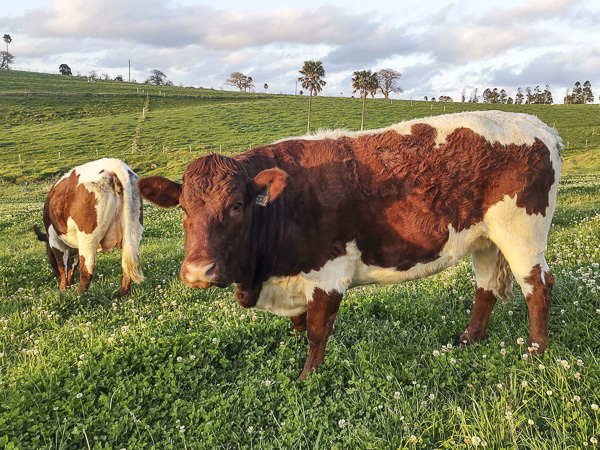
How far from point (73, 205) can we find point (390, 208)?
6.82 meters

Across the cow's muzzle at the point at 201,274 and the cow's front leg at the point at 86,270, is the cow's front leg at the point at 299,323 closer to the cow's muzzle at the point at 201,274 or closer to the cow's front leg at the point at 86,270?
the cow's muzzle at the point at 201,274

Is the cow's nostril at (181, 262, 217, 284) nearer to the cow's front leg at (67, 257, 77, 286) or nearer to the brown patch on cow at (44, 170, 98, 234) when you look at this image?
the brown patch on cow at (44, 170, 98, 234)

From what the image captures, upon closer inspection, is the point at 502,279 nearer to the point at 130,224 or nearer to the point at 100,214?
the point at 130,224

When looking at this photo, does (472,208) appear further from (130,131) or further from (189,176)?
(130,131)

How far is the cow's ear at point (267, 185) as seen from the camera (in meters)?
3.92

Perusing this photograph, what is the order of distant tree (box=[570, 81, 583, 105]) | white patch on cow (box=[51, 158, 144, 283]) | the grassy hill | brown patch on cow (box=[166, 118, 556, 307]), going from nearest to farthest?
brown patch on cow (box=[166, 118, 556, 307]) → white patch on cow (box=[51, 158, 144, 283]) → the grassy hill → distant tree (box=[570, 81, 583, 105])

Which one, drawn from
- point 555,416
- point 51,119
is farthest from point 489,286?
point 51,119

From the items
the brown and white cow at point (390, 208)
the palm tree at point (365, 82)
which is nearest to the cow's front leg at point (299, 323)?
the brown and white cow at point (390, 208)

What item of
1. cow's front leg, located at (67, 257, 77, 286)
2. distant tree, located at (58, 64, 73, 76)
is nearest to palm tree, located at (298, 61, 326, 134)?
cow's front leg, located at (67, 257, 77, 286)

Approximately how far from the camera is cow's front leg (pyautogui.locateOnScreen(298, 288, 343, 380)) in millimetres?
4613

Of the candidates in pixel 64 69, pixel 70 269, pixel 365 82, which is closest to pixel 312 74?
pixel 365 82

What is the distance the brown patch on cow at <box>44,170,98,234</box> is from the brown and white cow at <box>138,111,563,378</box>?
4.72 meters

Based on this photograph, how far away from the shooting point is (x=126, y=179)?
8430 mm

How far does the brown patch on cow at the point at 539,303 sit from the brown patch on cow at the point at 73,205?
25.0 feet
